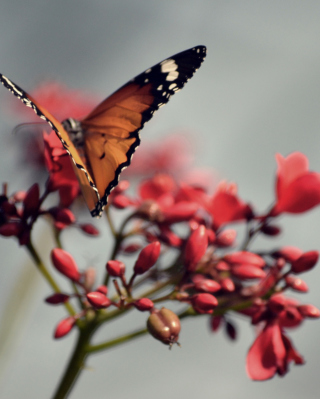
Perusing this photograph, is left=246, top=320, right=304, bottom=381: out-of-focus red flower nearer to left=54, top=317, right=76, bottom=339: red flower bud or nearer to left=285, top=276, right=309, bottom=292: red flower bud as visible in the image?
left=285, top=276, right=309, bottom=292: red flower bud

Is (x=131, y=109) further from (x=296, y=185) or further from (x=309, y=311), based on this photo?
(x=309, y=311)

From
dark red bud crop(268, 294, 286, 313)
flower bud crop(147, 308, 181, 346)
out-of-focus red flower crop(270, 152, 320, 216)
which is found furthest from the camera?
out-of-focus red flower crop(270, 152, 320, 216)

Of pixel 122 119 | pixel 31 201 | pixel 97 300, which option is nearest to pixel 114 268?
pixel 97 300

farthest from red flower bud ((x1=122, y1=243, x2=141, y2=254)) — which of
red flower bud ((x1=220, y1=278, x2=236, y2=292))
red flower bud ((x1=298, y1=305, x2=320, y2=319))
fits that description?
red flower bud ((x1=298, y1=305, x2=320, y2=319))

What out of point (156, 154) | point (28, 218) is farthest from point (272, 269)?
point (156, 154)

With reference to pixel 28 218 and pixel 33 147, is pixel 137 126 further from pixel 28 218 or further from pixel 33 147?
pixel 33 147

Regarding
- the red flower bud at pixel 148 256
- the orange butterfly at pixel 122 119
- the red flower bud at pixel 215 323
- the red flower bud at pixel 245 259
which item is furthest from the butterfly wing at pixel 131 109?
the red flower bud at pixel 215 323

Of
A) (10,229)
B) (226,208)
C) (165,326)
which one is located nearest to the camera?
(165,326)
